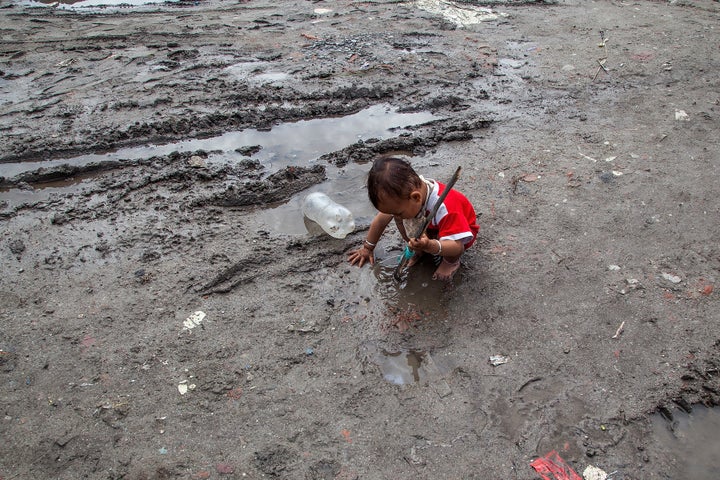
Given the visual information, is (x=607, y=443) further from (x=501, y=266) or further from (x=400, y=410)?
(x=501, y=266)

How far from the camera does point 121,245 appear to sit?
10.8 feet

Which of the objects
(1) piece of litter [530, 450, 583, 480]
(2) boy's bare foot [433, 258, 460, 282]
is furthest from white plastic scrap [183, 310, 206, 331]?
(1) piece of litter [530, 450, 583, 480]

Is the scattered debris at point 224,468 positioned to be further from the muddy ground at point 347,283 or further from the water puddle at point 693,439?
the water puddle at point 693,439

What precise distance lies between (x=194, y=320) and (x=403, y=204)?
1.45 m

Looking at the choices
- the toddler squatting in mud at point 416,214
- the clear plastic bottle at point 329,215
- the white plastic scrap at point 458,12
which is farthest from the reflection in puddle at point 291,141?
the white plastic scrap at point 458,12

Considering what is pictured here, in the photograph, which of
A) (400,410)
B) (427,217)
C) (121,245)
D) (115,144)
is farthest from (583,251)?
(115,144)

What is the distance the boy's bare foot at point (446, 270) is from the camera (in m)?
3.01

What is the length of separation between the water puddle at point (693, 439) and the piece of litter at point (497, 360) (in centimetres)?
74

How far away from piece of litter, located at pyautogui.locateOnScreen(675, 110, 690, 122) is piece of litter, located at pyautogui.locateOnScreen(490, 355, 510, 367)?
12.3 ft

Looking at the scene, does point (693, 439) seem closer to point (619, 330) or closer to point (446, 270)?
point (619, 330)

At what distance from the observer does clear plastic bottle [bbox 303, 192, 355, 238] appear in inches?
135

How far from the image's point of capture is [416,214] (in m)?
2.72

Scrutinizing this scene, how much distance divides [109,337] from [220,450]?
1039mm

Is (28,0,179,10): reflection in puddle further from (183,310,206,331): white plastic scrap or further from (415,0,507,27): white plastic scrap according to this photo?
(183,310,206,331): white plastic scrap
